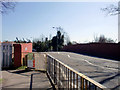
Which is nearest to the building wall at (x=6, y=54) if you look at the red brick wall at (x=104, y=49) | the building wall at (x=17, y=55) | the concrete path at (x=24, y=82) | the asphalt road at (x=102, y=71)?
the building wall at (x=17, y=55)

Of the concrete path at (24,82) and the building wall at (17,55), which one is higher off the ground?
the building wall at (17,55)

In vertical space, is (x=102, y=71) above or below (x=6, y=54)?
below

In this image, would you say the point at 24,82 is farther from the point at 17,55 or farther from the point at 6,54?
the point at 6,54

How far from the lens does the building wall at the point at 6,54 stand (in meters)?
10.7

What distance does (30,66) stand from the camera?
1019 cm

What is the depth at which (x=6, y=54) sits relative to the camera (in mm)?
10820

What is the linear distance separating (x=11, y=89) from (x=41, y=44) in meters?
46.3

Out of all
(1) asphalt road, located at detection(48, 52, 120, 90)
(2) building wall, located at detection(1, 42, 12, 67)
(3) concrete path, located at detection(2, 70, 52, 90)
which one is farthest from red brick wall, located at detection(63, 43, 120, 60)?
(3) concrete path, located at detection(2, 70, 52, 90)

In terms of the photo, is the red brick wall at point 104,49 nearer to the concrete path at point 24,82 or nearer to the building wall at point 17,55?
the building wall at point 17,55

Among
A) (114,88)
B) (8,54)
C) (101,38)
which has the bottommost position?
(114,88)

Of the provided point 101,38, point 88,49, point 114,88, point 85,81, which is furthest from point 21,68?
point 101,38

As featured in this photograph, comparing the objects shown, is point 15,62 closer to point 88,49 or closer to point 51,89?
point 51,89

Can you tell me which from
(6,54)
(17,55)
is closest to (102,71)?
(17,55)

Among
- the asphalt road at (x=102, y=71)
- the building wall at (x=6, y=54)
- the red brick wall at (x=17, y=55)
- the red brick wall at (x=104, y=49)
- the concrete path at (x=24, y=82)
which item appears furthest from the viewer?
the red brick wall at (x=104, y=49)
